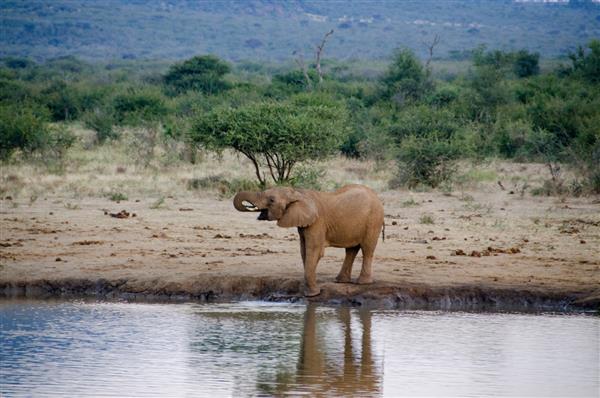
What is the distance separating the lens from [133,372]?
8773mm

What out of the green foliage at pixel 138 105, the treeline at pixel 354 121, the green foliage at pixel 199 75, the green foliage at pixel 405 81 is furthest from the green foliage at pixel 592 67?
the green foliage at pixel 138 105

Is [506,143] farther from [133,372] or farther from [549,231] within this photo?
[133,372]

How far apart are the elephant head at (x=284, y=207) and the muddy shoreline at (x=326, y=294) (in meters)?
1.19

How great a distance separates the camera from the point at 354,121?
104ft

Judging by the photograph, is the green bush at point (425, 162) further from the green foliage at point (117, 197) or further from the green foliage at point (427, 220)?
the green foliage at point (117, 197)

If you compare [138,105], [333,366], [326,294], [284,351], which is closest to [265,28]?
[138,105]

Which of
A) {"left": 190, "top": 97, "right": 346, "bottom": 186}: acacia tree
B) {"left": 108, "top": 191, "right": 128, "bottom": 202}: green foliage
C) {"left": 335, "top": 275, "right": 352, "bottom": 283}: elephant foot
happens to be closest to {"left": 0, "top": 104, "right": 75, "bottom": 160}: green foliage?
{"left": 190, "top": 97, "right": 346, "bottom": 186}: acacia tree

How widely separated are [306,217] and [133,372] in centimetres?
314

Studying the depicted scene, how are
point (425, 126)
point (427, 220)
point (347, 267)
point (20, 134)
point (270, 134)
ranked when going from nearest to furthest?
1. point (347, 267)
2. point (427, 220)
3. point (270, 134)
4. point (425, 126)
5. point (20, 134)

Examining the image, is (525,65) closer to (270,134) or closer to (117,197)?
(270,134)

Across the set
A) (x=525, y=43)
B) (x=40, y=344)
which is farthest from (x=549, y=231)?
(x=525, y=43)

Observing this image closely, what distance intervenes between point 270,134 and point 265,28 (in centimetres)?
A: 9642

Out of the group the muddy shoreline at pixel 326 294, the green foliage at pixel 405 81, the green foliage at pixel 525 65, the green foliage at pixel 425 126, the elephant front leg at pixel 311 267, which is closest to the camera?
the elephant front leg at pixel 311 267

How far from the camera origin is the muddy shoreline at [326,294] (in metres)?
12.1
